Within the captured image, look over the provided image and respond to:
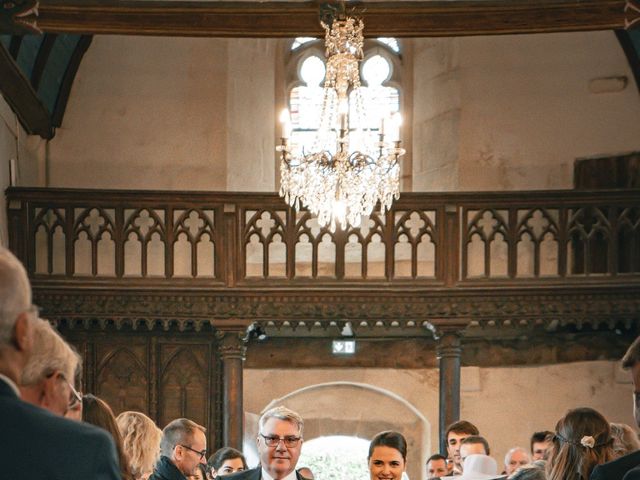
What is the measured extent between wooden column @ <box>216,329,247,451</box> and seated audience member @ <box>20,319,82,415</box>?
10.4 metres

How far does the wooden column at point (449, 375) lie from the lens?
43.1 feet

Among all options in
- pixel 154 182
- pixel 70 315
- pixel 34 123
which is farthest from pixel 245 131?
pixel 70 315

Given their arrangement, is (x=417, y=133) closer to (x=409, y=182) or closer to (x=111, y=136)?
(x=409, y=182)

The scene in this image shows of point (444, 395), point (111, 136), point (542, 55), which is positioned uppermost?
point (542, 55)

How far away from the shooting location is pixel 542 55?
15.5 m

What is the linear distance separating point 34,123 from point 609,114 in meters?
6.61

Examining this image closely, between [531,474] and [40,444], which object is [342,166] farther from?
[40,444]

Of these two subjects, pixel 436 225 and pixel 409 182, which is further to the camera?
pixel 409 182

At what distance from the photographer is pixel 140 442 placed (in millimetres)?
5035

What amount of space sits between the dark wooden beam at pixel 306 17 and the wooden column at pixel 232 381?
3145mm

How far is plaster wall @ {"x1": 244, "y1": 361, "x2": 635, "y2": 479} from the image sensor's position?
14852 mm

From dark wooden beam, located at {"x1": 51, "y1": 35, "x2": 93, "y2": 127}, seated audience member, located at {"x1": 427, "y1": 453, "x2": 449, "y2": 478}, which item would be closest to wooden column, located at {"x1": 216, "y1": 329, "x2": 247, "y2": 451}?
seated audience member, located at {"x1": 427, "y1": 453, "x2": 449, "y2": 478}

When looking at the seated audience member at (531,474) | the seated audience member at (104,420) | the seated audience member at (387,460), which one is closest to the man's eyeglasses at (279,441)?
the seated audience member at (387,460)

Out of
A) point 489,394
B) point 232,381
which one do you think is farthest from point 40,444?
point 489,394
